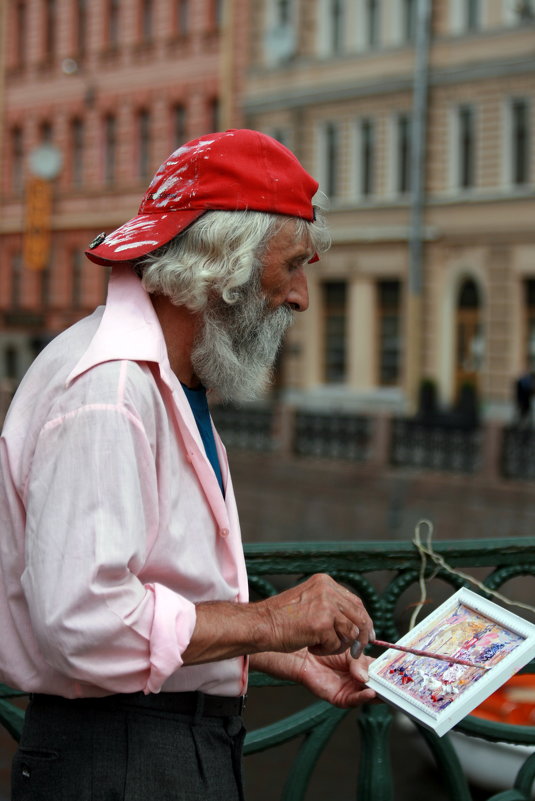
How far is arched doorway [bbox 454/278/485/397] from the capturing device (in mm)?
25656

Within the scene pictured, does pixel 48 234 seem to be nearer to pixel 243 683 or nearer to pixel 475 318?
pixel 475 318

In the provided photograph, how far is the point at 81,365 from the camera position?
1.59m

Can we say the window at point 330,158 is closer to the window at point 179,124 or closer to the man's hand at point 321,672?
the window at point 179,124

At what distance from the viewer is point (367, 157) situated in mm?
27781

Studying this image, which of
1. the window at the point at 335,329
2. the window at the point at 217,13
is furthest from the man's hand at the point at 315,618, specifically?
the window at the point at 217,13

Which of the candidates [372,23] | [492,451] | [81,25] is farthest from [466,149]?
[81,25]

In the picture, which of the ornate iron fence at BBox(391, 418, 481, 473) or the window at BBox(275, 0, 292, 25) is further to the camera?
the window at BBox(275, 0, 292, 25)

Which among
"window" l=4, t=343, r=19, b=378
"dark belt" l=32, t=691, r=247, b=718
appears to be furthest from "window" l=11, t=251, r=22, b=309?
"dark belt" l=32, t=691, r=247, b=718

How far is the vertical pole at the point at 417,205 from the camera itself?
25.7 m

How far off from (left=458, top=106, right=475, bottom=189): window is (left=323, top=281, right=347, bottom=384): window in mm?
4000

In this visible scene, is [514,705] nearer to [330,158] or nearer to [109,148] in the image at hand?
[330,158]

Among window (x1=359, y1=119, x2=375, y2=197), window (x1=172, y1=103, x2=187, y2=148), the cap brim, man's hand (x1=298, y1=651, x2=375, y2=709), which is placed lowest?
man's hand (x1=298, y1=651, x2=375, y2=709)

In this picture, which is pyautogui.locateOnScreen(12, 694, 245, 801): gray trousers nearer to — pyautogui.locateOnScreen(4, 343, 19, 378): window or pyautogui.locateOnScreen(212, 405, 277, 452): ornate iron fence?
pyautogui.locateOnScreen(212, 405, 277, 452): ornate iron fence

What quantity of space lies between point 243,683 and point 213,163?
31.4 inches
